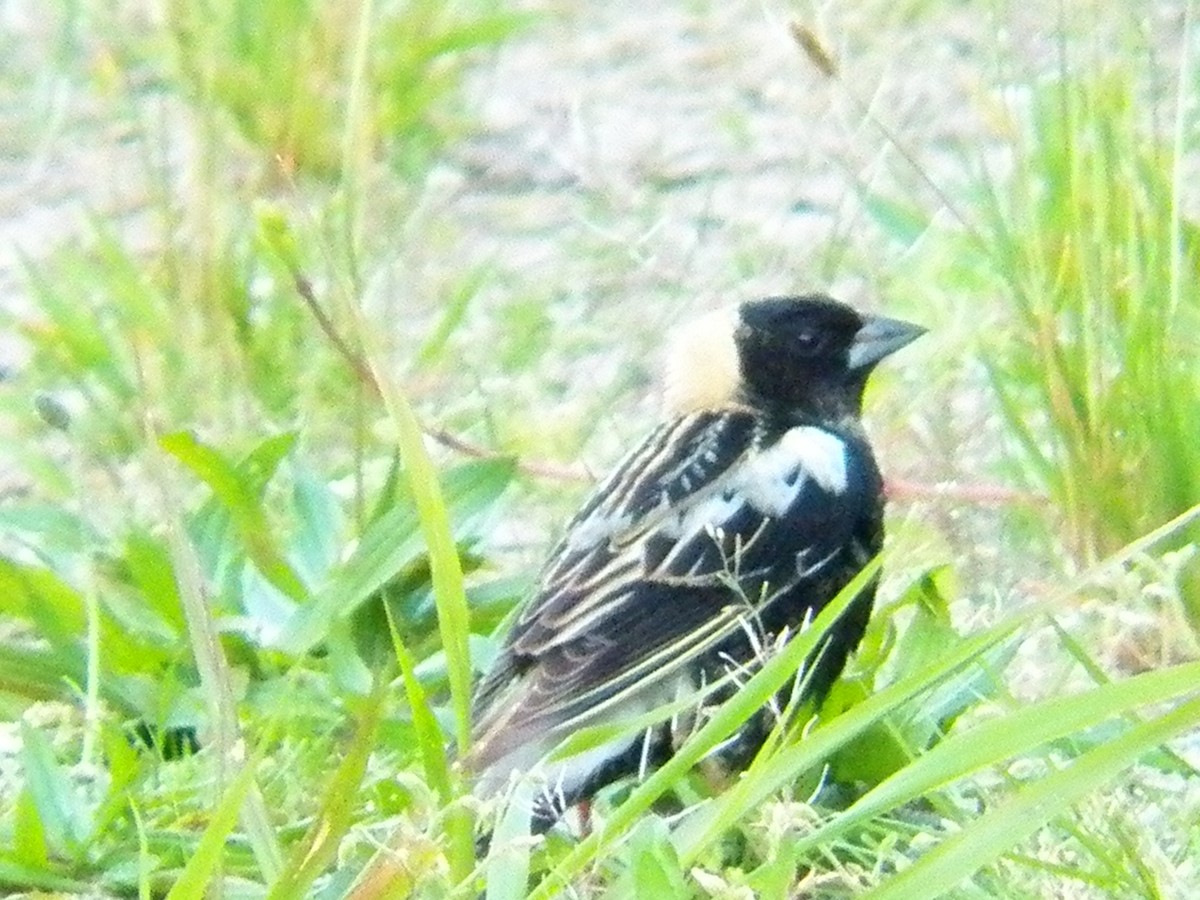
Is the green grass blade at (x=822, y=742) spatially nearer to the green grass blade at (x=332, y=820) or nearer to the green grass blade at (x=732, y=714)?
the green grass blade at (x=732, y=714)

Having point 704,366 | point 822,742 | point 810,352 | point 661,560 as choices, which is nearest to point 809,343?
point 810,352

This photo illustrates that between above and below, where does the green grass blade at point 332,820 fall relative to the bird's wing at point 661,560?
above

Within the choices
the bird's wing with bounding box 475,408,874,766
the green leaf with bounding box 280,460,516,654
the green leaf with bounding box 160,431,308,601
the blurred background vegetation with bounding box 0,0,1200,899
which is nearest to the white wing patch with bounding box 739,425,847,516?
the bird's wing with bounding box 475,408,874,766

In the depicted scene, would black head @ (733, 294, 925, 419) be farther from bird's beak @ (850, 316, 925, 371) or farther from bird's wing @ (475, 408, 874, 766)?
bird's wing @ (475, 408, 874, 766)

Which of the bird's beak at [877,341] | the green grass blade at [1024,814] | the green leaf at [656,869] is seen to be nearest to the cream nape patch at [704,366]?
the bird's beak at [877,341]

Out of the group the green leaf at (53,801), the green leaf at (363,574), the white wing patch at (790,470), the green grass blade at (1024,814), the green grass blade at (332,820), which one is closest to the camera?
the green grass blade at (1024,814)

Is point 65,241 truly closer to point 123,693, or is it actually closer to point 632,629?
point 123,693

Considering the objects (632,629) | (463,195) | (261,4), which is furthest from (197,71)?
(632,629)

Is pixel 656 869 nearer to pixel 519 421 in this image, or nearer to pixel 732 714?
pixel 732 714
